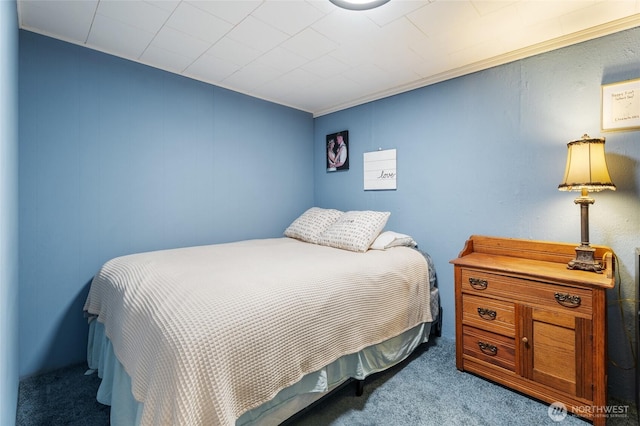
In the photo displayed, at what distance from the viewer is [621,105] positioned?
67.2 inches

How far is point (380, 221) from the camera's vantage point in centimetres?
244

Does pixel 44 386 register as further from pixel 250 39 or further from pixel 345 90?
pixel 345 90

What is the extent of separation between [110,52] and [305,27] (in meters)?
1.46

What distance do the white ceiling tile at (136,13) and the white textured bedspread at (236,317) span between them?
1.43 m

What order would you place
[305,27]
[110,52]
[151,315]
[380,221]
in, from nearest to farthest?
[151,315], [305,27], [110,52], [380,221]

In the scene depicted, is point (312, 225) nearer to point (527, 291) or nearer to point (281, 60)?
point (281, 60)

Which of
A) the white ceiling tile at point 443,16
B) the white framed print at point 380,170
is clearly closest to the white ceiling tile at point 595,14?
the white ceiling tile at point 443,16

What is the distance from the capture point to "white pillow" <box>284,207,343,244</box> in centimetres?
275

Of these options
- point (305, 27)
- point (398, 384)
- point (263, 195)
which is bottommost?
point (398, 384)

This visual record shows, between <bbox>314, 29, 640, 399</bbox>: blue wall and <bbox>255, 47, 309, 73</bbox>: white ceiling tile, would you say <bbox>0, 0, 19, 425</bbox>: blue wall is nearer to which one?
<bbox>255, 47, 309, 73</bbox>: white ceiling tile

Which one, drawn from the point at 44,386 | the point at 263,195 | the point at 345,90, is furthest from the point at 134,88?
the point at 44,386

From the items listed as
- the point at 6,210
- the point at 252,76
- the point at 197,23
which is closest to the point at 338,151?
the point at 252,76

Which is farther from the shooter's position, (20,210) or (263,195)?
(263,195)

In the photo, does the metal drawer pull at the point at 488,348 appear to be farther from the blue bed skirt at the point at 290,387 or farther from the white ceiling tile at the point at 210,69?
the white ceiling tile at the point at 210,69
